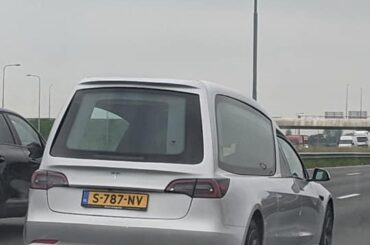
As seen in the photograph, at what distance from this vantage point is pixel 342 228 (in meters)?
14.0

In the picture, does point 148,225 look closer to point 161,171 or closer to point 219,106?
point 161,171

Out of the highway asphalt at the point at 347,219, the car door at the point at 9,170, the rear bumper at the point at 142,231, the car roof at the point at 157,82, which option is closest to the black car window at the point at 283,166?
the car roof at the point at 157,82

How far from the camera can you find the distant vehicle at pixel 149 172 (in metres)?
6.26

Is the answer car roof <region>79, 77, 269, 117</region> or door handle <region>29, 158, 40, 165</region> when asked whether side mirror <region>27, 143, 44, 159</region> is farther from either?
car roof <region>79, 77, 269, 117</region>

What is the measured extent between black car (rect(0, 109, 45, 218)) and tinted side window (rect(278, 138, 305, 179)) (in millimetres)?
3170

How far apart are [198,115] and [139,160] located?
59 cm

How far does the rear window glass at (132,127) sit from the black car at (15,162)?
3.52m

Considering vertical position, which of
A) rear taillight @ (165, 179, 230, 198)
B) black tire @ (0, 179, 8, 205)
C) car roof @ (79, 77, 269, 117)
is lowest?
black tire @ (0, 179, 8, 205)

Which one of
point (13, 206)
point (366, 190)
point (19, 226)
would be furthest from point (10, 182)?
point (366, 190)

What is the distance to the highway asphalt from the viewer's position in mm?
11605

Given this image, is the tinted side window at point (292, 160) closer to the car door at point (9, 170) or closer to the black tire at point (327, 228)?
the black tire at point (327, 228)

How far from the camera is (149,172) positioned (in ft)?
20.8

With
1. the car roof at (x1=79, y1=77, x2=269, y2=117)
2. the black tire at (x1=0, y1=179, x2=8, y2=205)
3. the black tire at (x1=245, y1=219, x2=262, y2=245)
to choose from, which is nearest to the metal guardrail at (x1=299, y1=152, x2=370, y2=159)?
the black tire at (x1=0, y1=179, x2=8, y2=205)

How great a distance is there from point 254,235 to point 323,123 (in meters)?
98.6
